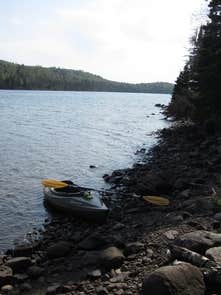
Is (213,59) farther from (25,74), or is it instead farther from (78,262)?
(25,74)

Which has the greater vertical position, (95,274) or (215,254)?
(215,254)

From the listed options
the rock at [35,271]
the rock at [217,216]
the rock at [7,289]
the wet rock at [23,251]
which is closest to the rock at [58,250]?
the wet rock at [23,251]

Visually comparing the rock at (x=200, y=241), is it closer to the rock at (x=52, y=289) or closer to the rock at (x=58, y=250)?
the rock at (x=52, y=289)

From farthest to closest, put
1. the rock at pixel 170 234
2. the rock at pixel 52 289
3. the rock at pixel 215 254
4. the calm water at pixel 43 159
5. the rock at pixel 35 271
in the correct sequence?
the calm water at pixel 43 159
the rock at pixel 35 271
the rock at pixel 170 234
the rock at pixel 52 289
the rock at pixel 215 254

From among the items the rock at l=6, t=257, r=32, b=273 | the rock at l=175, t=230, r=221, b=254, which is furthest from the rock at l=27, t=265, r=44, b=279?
the rock at l=175, t=230, r=221, b=254

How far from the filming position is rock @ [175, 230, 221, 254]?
932 cm

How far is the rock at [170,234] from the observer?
37.3 ft

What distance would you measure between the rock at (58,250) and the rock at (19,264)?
0.78m

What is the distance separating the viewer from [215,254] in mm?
8656

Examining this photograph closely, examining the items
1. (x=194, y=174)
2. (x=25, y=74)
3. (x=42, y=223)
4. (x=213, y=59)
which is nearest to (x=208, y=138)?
(x=213, y=59)

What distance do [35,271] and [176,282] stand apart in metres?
5.43

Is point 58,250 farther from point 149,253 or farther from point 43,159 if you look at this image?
point 43,159

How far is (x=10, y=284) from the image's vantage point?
11.1 m

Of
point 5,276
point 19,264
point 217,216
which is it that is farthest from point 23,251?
point 217,216
